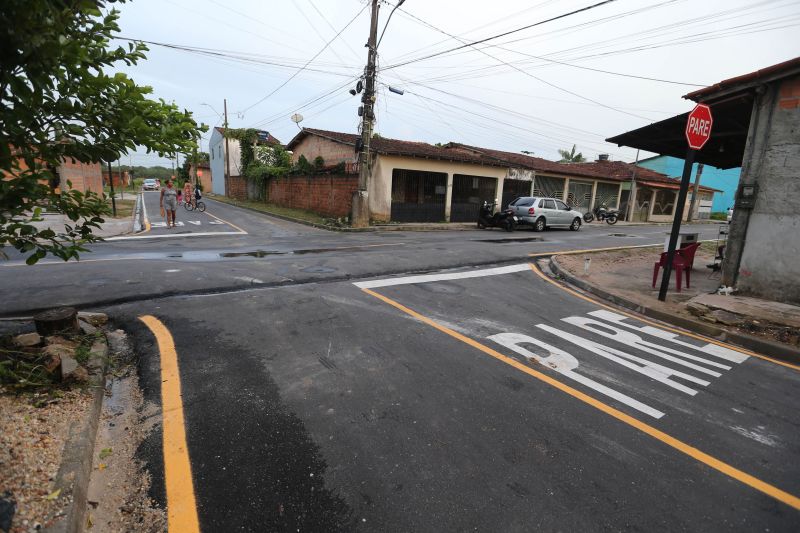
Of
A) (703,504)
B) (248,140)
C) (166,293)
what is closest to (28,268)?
(166,293)

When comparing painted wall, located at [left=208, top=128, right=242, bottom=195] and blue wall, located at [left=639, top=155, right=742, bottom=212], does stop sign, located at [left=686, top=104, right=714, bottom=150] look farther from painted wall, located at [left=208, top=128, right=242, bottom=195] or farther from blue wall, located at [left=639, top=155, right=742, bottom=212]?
blue wall, located at [left=639, top=155, right=742, bottom=212]

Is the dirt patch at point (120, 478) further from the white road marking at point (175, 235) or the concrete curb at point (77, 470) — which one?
the white road marking at point (175, 235)

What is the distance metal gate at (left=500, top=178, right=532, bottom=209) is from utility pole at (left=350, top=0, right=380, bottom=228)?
1062cm

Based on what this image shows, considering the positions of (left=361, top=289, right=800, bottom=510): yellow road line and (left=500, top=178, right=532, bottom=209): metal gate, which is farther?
(left=500, top=178, right=532, bottom=209): metal gate

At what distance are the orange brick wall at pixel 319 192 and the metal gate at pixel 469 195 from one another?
6.43 meters

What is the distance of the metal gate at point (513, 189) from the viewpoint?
83.1ft

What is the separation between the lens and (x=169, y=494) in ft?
7.43

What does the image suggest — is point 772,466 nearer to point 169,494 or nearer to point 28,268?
point 169,494

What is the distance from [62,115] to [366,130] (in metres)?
15.4

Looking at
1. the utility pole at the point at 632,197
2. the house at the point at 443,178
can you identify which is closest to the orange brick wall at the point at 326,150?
the house at the point at 443,178

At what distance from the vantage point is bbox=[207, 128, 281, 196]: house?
36166 millimetres

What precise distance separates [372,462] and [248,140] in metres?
35.8

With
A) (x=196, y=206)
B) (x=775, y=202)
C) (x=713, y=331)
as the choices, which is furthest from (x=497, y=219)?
(x=196, y=206)

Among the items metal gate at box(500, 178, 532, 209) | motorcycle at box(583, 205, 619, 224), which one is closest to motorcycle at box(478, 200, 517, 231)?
metal gate at box(500, 178, 532, 209)
